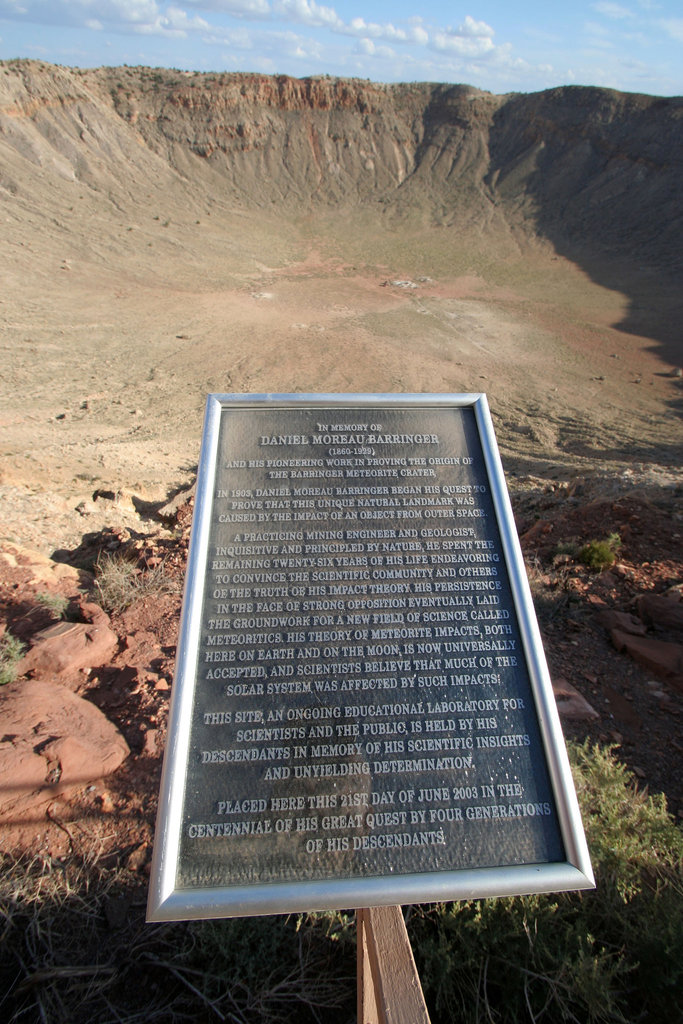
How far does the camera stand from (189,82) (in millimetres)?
37125

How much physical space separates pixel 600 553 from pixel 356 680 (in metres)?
4.36

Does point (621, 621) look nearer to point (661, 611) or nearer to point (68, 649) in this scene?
point (661, 611)

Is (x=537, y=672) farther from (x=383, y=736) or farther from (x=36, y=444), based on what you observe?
(x=36, y=444)

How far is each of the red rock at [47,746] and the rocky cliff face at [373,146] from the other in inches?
1324

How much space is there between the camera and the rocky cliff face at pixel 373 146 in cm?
3162

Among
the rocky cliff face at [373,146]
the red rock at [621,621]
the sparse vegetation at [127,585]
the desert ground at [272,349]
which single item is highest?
the rocky cliff face at [373,146]

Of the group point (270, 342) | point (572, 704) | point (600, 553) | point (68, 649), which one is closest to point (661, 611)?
point (600, 553)

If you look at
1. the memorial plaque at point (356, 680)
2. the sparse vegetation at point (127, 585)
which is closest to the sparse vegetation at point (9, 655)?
the sparse vegetation at point (127, 585)

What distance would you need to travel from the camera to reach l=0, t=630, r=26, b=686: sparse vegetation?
3.51 m

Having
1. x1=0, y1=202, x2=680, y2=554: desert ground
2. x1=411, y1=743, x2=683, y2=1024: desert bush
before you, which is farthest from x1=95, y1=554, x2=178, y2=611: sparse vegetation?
x1=411, y1=743, x2=683, y2=1024: desert bush

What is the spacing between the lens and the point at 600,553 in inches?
221

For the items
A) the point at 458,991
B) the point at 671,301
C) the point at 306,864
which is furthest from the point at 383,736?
the point at 671,301

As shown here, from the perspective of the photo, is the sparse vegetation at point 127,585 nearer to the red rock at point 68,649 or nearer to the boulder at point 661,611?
the red rock at point 68,649

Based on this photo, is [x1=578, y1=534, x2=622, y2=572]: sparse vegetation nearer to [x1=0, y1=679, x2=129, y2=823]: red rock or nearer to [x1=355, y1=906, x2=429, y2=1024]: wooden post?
[x1=355, y1=906, x2=429, y2=1024]: wooden post
